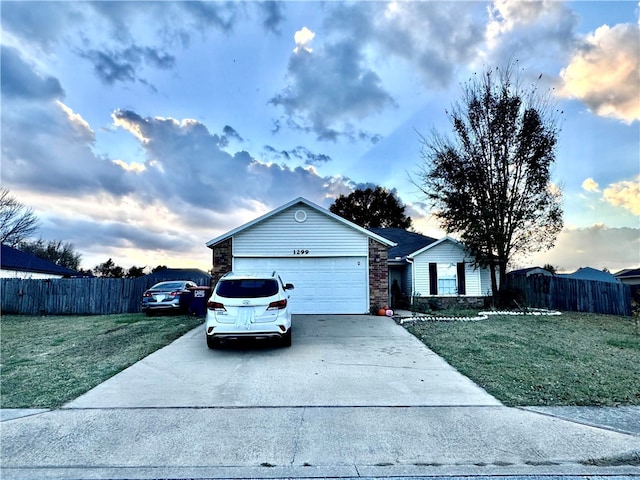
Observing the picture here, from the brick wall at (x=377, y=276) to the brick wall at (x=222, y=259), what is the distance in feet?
17.5

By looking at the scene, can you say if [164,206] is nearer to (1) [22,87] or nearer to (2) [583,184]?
(1) [22,87]

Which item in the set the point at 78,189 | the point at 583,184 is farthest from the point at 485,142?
the point at 78,189

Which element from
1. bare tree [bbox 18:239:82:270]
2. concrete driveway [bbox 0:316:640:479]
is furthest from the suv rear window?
bare tree [bbox 18:239:82:270]

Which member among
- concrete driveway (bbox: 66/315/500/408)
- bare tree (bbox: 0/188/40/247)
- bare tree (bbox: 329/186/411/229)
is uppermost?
bare tree (bbox: 329/186/411/229)

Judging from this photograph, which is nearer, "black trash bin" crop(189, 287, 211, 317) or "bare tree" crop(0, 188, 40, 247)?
"black trash bin" crop(189, 287, 211, 317)

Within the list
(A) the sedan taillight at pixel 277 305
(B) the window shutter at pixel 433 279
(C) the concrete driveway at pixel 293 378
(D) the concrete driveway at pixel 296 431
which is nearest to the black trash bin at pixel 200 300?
(C) the concrete driveway at pixel 293 378

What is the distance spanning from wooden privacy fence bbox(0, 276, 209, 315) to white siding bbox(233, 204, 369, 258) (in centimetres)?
681

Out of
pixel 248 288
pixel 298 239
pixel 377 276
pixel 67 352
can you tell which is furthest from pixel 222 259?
pixel 248 288

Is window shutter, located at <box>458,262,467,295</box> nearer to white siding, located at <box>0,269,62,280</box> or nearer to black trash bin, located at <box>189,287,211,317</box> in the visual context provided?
black trash bin, located at <box>189,287,211,317</box>

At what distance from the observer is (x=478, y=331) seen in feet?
37.6

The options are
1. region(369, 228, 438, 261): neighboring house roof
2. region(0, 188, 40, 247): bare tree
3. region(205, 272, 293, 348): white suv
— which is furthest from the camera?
region(0, 188, 40, 247): bare tree

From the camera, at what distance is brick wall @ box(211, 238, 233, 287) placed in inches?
608

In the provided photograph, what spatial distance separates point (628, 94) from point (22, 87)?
18.2 m

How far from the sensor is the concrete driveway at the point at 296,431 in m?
3.81
